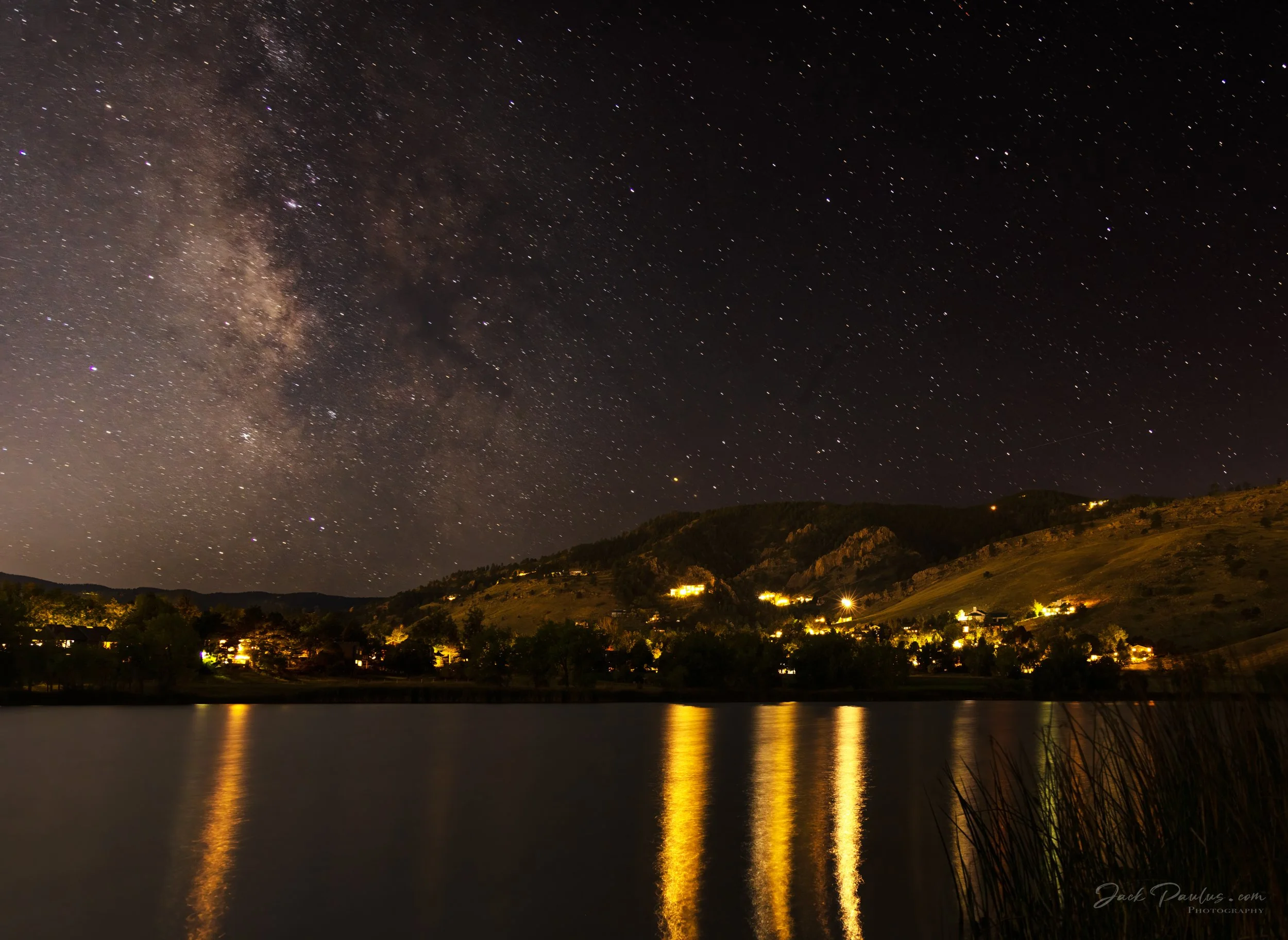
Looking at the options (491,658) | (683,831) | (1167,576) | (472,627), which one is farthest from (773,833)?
(1167,576)

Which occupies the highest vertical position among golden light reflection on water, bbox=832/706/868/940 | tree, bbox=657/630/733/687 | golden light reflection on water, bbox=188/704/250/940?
tree, bbox=657/630/733/687

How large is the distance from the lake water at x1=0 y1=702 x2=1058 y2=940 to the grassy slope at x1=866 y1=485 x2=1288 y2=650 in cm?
6228

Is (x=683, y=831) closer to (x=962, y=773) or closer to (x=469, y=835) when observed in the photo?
(x=469, y=835)

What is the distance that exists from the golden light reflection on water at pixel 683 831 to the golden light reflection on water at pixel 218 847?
32.3ft

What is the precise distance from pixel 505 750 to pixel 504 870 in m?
31.2

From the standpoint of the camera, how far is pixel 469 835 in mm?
31375

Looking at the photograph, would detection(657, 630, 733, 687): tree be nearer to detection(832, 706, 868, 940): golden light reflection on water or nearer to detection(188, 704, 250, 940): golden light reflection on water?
detection(832, 706, 868, 940): golden light reflection on water

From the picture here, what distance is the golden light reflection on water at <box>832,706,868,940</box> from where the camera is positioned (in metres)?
21.4

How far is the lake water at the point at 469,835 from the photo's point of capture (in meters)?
21.4

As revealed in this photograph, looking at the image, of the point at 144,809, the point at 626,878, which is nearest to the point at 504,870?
the point at 626,878

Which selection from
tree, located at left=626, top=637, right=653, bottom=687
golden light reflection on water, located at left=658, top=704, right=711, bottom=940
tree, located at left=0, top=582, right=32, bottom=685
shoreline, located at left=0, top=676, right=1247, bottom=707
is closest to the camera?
golden light reflection on water, located at left=658, top=704, right=711, bottom=940

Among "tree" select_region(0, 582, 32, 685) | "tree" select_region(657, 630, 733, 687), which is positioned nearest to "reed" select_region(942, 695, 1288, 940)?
"tree" select_region(0, 582, 32, 685)

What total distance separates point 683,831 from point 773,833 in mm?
3018

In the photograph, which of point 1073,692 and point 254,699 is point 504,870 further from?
point 1073,692
